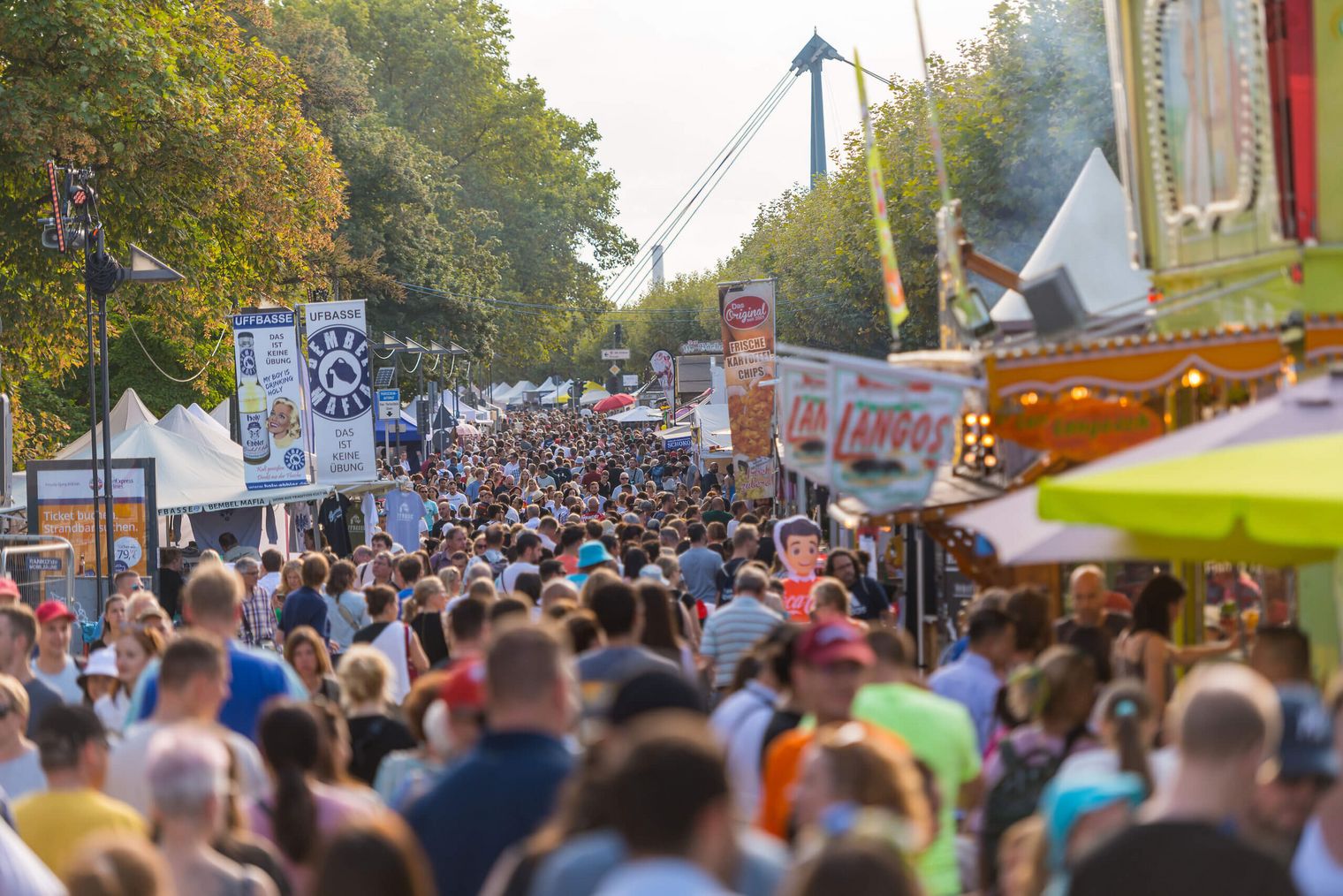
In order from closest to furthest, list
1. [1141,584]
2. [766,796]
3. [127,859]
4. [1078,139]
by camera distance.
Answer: [127,859], [766,796], [1141,584], [1078,139]

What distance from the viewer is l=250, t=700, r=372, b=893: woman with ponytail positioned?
4.91 metres

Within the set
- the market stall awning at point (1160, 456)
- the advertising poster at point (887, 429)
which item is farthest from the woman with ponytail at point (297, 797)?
the advertising poster at point (887, 429)

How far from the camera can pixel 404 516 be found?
21.8 meters

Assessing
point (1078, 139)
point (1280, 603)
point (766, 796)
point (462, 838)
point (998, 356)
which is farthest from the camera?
point (1078, 139)

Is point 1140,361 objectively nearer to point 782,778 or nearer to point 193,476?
point 782,778

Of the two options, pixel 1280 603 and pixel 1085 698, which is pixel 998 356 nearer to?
pixel 1280 603

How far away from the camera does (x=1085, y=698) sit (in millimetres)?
5656

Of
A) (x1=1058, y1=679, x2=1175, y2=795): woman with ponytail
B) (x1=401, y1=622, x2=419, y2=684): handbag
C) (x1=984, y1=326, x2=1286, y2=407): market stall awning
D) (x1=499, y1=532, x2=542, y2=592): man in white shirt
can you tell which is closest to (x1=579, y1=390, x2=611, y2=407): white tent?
(x1=499, y1=532, x2=542, y2=592): man in white shirt

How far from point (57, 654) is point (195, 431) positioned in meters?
16.8

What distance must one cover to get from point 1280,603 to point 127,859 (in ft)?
28.3

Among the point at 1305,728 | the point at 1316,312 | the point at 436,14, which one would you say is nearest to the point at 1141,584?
the point at 1316,312

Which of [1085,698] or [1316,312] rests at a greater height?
[1316,312]

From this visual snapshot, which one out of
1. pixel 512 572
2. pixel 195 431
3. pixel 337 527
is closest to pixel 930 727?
pixel 512 572

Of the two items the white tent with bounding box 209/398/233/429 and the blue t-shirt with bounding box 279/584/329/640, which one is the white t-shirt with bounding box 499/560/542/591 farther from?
the white tent with bounding box 209/398/233/429
